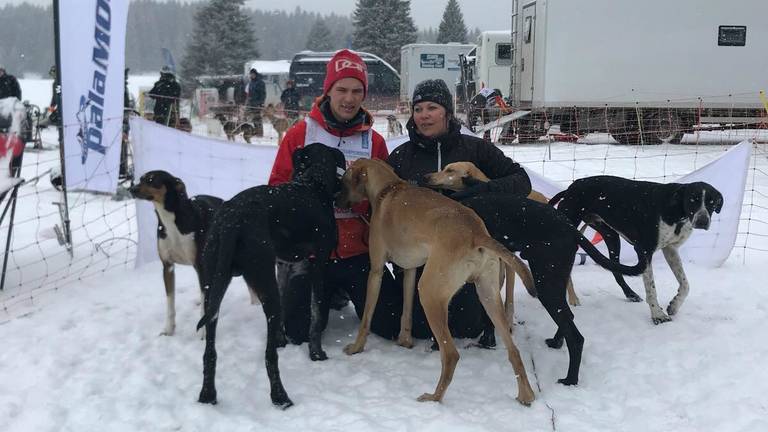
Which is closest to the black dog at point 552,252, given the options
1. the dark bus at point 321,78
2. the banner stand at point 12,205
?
the banner stand at point 12,205

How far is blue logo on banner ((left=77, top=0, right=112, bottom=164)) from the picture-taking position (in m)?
5.19

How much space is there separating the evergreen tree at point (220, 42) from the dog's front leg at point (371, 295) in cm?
4251

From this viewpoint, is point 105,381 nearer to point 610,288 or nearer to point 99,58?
point 99,58

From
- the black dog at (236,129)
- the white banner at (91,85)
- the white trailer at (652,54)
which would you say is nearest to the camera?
the white banner at (91,85)

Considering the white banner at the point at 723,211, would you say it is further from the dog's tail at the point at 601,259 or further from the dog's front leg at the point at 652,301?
the dog's tail at the point at 601,259

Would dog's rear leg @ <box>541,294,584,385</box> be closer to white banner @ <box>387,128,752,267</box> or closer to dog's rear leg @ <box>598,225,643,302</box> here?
dog's rear leg @ <box>598,225,643,302</box>

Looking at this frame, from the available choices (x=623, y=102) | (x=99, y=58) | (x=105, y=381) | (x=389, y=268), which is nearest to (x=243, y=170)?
(x=99, y=58)

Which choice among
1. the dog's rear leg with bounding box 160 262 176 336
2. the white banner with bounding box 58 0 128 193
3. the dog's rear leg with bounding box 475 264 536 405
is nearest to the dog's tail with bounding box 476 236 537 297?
the dog's rear leg with bounding box 475 264 536 405

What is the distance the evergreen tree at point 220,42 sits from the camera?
1706 inches

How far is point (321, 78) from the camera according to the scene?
1000 inches

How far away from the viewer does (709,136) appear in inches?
549

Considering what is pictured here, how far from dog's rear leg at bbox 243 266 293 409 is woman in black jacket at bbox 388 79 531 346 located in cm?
113

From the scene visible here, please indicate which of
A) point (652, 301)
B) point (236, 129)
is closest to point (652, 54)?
point (236, 129)

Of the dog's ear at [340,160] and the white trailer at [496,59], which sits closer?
the dog's ear at [340,160]
